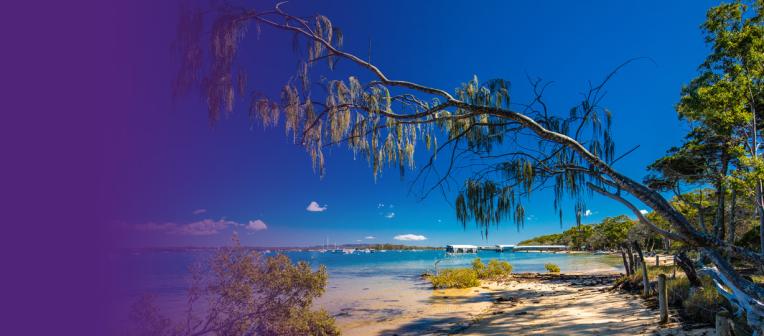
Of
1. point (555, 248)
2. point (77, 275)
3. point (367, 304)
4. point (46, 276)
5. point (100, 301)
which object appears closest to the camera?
point (46, 276)

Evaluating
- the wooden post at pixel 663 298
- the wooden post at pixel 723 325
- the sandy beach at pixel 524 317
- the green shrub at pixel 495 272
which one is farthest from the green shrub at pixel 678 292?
the green shrub at pixel 495 272

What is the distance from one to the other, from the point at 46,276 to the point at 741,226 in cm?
2511

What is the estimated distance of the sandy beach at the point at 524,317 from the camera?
29.4 feet

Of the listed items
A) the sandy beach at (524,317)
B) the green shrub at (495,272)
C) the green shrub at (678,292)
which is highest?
the green shrub at (678,292)

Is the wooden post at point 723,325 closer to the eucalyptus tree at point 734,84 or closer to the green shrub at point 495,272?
the eucalyptus tree at point 734,84

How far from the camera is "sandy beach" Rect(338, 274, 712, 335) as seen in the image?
29.4ft

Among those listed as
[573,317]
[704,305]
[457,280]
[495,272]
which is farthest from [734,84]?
[495,272]

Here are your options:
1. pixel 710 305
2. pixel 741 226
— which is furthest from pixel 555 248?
pixel 710 305

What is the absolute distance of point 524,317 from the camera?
11.6 metres

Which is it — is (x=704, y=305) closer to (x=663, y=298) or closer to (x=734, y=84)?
(x=663, y=298)

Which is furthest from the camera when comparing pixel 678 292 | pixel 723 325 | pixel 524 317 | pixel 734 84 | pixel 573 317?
pixel 524 317

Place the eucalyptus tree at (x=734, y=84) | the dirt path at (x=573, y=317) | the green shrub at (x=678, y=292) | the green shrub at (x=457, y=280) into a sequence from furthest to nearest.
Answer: the green shrub at (x=457, y=280) < the green shrub at (x=678, y=292) < the dirt path at (x=573, y=317) < the eucalyptus tree at (x=734, y=84)

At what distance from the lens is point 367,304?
56.6ft

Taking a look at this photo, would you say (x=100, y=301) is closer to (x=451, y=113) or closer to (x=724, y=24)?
(x=451, y=113)
